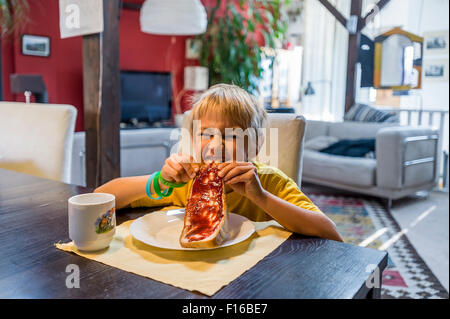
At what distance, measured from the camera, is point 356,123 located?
4.59 m

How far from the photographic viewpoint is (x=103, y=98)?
5.95 ft

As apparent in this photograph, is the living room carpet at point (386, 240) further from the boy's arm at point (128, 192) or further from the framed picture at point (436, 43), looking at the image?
the framed picture at point (436, 43)

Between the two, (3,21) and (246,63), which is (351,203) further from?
(3,21)

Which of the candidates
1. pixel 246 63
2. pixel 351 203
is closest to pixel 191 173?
pixel 351 203

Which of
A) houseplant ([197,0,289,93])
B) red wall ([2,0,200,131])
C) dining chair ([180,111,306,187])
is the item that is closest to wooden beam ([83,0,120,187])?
dining chair ([180,111,306,187])

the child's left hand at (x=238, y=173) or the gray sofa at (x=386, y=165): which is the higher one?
the child's left hand at (x=238, y=173)

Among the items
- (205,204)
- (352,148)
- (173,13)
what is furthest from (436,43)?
(205,204)

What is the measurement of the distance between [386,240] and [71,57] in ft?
14.6

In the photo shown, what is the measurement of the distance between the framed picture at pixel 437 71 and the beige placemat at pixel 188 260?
4370 millimetres

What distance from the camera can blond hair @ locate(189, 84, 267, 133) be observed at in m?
0.98

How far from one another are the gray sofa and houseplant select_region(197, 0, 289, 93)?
187cm

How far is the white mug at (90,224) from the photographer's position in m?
0.69

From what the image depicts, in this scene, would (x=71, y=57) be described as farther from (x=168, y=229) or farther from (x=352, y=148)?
(x=168, y=229)

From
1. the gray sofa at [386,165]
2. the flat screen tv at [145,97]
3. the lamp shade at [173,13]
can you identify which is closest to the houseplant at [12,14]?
the lamp shade at [173,13]
